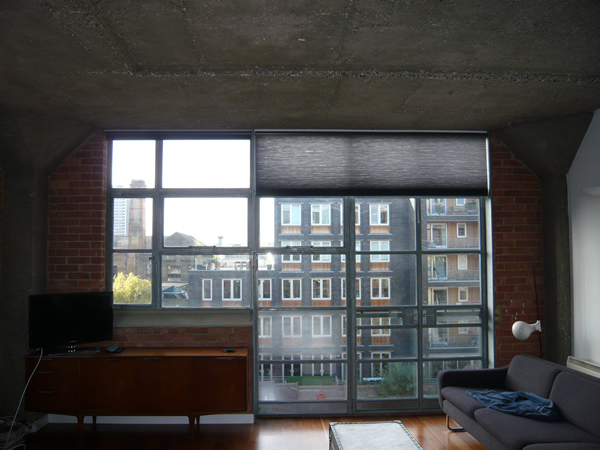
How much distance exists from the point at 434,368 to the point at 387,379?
0.58 meters

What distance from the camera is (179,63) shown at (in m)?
3.29

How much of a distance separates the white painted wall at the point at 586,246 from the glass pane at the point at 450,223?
1014mm

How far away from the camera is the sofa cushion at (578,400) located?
3.36m

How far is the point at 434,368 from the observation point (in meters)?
5.20

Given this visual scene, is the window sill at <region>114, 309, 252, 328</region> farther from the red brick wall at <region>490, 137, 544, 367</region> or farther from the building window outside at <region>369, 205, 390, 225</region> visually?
the red brick wall at <region>490, 137, 544, 367</region>

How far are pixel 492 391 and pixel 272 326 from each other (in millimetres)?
2382

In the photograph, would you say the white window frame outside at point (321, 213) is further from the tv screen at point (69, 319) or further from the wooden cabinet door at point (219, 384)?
the tv screen at point (69, 319)

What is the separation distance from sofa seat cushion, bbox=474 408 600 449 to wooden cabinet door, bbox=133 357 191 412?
283 centimetres

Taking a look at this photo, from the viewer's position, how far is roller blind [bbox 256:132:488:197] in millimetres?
5109

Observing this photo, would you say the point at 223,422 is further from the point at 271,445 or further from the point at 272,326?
the point at 272,326

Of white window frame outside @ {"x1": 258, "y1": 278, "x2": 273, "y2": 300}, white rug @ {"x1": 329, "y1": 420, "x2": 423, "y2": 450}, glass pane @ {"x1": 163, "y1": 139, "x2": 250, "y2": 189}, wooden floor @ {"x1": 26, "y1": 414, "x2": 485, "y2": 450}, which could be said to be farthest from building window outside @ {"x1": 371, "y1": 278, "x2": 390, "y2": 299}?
glass pane @ {"x1": 163, "y1": 139, "x2": 250, "y2": 189}

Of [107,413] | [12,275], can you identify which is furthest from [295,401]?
[12,275]

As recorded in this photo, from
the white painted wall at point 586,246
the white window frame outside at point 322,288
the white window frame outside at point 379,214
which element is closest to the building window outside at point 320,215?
the white window frame outside at point 379,214

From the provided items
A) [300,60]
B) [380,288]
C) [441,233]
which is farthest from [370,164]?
[300,60]
